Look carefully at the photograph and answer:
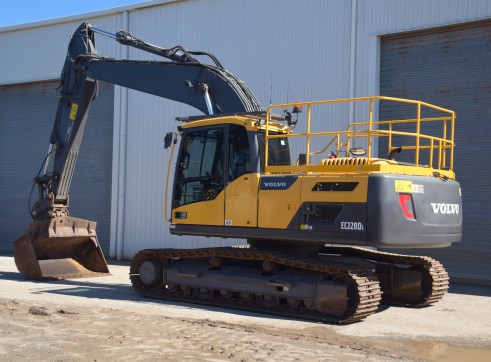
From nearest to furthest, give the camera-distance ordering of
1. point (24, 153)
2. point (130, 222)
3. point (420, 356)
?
point (420, 356) < point (130, 222) < point (24, 153)

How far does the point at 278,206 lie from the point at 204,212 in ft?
4.91

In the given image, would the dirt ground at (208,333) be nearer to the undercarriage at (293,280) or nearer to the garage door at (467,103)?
the undercarriage at (293,280)

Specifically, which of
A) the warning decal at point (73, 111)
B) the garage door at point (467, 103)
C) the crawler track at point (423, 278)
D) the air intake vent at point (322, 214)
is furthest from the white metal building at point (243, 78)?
the air intake vent at point (322, 214)

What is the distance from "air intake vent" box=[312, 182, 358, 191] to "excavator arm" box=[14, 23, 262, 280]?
3.27 m

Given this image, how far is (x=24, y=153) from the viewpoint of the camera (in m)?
22.7

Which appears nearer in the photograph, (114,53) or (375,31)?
(375,31)

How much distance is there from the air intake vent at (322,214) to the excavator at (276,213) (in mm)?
14

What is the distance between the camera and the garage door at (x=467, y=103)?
14352 mm

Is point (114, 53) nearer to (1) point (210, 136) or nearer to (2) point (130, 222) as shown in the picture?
(2) point (130, 222)

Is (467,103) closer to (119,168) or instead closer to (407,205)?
(407,205)

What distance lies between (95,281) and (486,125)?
29.4ft

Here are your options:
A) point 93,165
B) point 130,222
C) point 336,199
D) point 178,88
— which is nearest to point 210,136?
point 178,88

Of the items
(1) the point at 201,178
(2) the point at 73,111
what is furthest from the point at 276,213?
(2) the point at 73,111

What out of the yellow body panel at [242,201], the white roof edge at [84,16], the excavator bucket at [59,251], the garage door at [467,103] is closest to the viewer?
the yellow body panel at [242,201]
